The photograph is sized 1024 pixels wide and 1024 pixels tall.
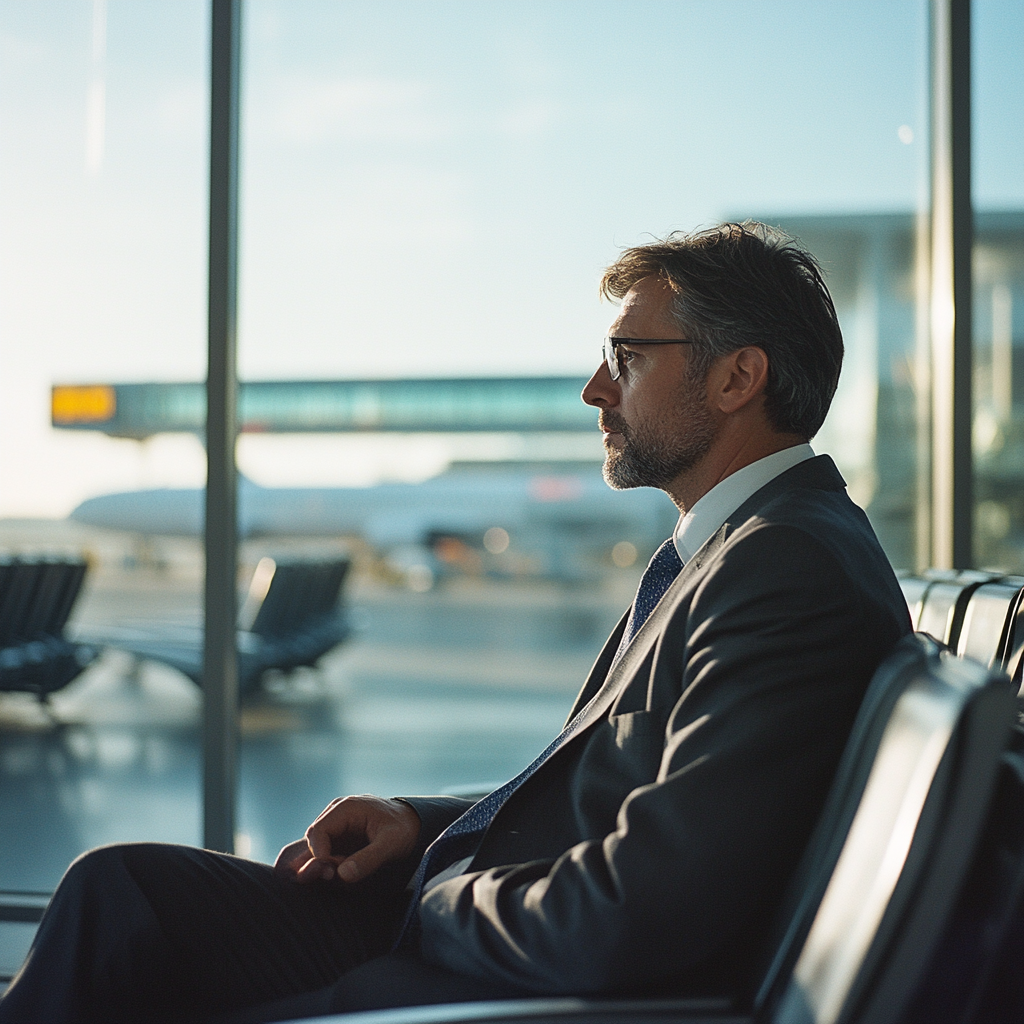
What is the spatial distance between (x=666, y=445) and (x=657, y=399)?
Answer: 56mm

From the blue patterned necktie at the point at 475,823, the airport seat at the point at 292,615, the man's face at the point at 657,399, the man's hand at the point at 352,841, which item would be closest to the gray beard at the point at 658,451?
the man's face at the point at 657,399

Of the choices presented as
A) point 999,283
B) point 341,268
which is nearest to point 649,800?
point 999,283

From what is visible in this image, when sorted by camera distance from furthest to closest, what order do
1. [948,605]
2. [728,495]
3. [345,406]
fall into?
[345,406]
[948,605]
[728,495]

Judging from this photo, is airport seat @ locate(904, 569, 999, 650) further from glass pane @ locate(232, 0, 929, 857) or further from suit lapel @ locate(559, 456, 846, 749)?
glass pane @ locate(232, 0, 929, 857)

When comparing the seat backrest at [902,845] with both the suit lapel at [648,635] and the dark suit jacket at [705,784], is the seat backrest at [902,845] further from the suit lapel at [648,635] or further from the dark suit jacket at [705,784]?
the suit lapel at [648,635]

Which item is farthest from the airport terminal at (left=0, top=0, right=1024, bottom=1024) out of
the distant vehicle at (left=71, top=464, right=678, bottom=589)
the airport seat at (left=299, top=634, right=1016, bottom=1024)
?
the distant vehicle at (left=71, top=464, right=678, bottom=589)

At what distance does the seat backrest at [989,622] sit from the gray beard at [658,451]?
0.37 m

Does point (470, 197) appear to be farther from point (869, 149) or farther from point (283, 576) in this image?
point (283, 576)

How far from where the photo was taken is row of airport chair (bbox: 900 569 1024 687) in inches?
39.6

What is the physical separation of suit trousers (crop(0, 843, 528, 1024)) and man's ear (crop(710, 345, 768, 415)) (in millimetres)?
666

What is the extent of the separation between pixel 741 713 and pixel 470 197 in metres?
2.34

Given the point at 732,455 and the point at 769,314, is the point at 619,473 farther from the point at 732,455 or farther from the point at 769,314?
the point at 769,314

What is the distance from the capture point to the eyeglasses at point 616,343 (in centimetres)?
113

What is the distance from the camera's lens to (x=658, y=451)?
3.77 feet
